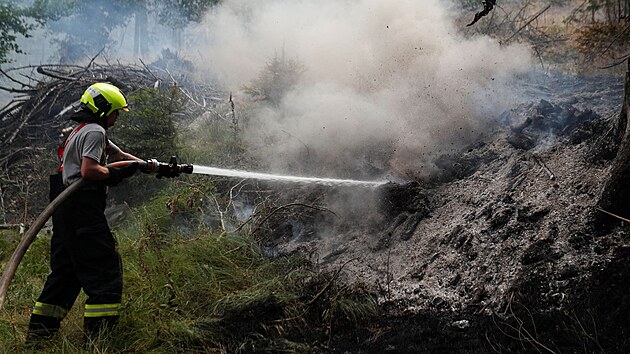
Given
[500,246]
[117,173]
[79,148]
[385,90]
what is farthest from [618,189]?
[385,90]

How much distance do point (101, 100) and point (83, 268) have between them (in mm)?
1209

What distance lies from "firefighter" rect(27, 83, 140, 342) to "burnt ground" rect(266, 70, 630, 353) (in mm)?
1722

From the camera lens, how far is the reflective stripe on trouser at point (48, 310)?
343cm

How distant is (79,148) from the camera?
335 cm

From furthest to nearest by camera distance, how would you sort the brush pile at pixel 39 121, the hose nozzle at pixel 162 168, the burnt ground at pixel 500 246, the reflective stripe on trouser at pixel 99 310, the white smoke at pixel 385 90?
1. the brush pile at pixel 39 121
2. the white smoke at pixel 385 90
3. the hose nozzle at pixel 162 168
4. the reflective stripe on trouser at pixel 99 310
5. the burnt ground at pixel 500 246

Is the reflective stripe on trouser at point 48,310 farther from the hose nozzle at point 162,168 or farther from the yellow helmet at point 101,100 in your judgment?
the yellow helmet at point 101,100

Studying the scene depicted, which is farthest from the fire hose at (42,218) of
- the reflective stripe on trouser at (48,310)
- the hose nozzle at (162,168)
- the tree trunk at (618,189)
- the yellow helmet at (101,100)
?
the tree trunk at (618,189)

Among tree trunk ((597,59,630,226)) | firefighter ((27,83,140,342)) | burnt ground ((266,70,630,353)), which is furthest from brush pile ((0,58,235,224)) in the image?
tree trunk ((597,59,630,226))

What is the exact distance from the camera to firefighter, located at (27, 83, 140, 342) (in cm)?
329

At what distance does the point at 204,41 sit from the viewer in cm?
1891

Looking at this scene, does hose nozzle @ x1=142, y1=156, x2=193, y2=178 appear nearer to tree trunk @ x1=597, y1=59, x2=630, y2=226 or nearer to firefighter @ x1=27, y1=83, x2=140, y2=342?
firefighter @ x1=27, y1=83, x2=140, y2=342

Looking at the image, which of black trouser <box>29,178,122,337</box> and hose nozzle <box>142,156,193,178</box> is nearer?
black trouser <box>29,178,122,337</box>

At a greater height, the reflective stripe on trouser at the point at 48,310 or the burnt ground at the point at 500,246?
the burnt ground at the point at 500,246

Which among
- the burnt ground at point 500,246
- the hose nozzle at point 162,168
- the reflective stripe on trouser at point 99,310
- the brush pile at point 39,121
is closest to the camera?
the burnt ground at point 500,246
